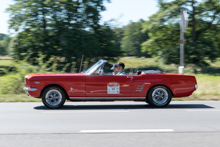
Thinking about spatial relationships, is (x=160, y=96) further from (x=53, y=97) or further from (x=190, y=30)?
(x=190, y=30)

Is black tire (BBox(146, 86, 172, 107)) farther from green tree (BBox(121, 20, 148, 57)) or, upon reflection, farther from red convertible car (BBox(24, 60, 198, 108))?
green tree (BBox(121, 20, 148, 57))

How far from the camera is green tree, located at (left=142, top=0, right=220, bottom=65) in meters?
28.3

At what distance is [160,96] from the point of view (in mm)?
8570

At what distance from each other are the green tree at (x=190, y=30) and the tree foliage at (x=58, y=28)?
19.4ft

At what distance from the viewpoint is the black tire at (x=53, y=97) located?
8.29 metres

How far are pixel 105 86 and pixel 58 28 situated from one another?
64.1ft

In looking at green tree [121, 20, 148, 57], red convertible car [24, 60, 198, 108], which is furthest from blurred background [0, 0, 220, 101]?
green tree [121, 20, 148, 57]

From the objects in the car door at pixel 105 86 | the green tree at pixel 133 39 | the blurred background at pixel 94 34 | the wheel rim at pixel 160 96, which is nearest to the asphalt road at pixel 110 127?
the wheel rim at pixel 160 96

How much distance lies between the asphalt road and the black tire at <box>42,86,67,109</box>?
0.67ft

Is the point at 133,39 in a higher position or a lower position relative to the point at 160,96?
higher

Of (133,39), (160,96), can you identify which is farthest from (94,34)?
(133,39)

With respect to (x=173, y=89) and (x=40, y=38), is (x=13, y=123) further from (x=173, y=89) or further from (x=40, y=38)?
(x=40, y=38)

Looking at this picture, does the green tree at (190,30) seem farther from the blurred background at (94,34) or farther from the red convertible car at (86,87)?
the red convertible car at (86,87)

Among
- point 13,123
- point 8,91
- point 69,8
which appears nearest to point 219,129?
point 13,123
